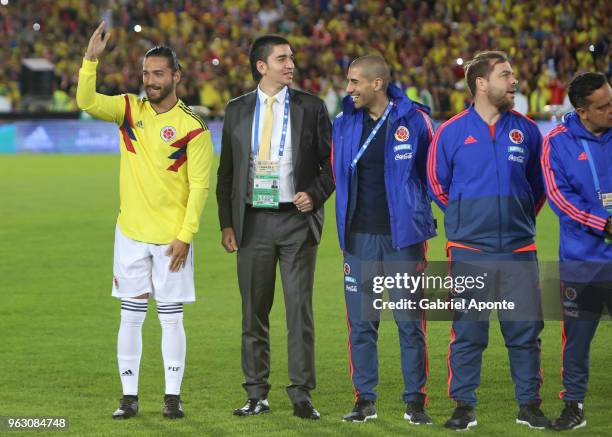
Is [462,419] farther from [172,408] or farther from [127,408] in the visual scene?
[127,408]

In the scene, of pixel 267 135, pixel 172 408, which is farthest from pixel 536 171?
pixel 172 408

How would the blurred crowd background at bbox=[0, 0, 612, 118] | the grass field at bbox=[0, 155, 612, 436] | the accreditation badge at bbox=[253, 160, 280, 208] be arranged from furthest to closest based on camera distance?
the blurred crowd background at bbox=[0, 0, 612, 118]
the accreditation badge at bbox=[253, 160, 280, 208]
the grass field at bbox=[0, 155, 612, 436]

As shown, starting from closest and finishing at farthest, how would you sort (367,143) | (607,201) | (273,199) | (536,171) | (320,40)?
(607,201) < (536,171) < (367,143) < (273,199) < (320,40)

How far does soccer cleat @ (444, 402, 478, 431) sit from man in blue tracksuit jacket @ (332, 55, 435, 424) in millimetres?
188

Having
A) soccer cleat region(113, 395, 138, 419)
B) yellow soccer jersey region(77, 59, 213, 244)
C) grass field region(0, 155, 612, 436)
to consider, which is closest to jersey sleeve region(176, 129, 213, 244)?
yellow soccer jersey region(77, 59, 213, 244)

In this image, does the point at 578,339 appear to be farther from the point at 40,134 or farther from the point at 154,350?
the point at 40,134

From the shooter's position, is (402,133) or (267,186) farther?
(267,186)

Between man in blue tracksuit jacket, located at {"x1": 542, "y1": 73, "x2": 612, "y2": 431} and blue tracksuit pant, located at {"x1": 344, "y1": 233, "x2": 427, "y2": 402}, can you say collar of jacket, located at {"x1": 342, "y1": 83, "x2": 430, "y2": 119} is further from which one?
man in blue tracksuit jacket, located at {"x1": 542, "y1": 73, "x2": 612, "y2": 431}

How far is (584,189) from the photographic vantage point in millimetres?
6398

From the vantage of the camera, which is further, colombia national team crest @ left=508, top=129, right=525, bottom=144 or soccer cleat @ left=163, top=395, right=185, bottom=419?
soccer cleat @ left=163, top=395, right=185, bottom=419

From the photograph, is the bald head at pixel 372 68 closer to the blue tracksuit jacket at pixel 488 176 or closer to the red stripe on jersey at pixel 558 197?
the blue tracksuit jacket at pixel 488 176

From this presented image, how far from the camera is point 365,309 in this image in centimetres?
675

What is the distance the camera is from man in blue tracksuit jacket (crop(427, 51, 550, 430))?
6.40m

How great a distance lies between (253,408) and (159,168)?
60.3 inches
